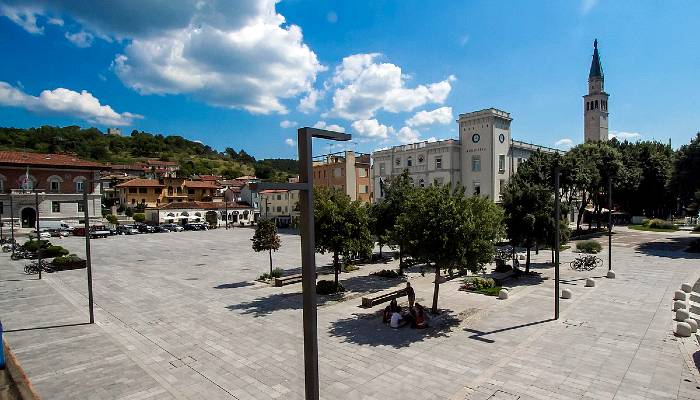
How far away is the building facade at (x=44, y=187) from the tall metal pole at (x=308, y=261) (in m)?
65.0

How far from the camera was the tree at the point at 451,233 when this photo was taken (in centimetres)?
1432

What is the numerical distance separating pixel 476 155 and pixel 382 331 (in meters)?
41.2

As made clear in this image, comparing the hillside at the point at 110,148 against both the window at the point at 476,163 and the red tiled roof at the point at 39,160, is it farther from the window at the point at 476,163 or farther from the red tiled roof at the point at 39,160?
the window at the point at 476,163

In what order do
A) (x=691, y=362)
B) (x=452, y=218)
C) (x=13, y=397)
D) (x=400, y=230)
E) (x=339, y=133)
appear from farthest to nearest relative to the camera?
(x=400, y=230) → (x=452, y=218) → (x=691, y=362) → (x=13, y=397) → (x=339, y=133)

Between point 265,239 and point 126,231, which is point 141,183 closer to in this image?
point 126,231

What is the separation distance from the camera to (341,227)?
18.5 metres

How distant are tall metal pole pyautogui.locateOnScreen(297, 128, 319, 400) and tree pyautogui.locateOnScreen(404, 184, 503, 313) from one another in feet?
30.8

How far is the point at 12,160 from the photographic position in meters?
58.9

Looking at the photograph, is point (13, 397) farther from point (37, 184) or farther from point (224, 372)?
point (37, 184)

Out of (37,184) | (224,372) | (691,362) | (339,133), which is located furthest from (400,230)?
(37,184)

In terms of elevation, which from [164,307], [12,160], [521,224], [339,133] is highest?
[12,160]

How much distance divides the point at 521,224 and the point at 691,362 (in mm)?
11738

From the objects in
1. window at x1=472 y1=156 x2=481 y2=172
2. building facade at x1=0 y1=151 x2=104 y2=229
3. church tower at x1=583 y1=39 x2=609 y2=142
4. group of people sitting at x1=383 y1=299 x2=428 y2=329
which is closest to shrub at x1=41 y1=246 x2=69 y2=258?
building facade at x1=0 y1=151 x2=104 y2=229

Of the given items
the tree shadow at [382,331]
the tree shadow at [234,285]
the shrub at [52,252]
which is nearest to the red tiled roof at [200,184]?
the shrub at [52,252]
